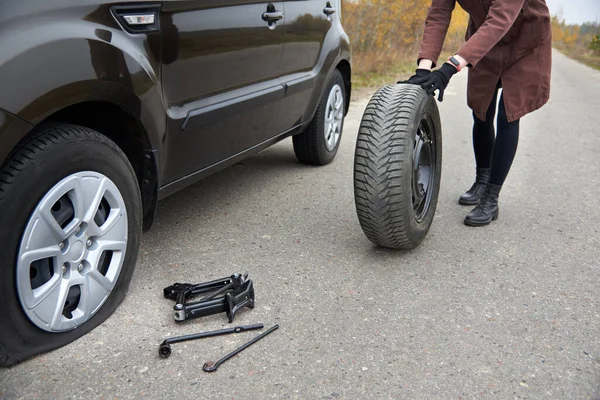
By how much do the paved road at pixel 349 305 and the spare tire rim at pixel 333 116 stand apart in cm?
43

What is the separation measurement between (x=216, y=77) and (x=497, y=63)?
1.70 meters

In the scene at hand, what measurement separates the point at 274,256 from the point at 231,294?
2.08 ft

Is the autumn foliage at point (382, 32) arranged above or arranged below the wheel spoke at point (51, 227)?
below

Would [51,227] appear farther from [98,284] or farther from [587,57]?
[587,57]

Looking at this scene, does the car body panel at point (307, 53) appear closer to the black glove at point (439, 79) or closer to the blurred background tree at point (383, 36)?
the black glove at point (439, 79)

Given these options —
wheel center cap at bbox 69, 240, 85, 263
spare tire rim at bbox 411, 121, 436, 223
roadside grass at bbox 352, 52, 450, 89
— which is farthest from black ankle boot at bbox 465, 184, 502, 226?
roadside grass at bbox 352, 52, 450, 89

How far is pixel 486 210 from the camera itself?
13.0 feet

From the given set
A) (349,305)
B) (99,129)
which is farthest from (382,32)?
(99,129)

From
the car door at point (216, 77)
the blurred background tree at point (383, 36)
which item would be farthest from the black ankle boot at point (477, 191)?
the blurred background tree at point (383, 36)

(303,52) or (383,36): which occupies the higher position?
(303,52)

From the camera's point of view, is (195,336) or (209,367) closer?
(209,367)

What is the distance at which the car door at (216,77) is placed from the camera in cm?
280

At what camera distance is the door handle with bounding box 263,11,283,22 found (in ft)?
11.6

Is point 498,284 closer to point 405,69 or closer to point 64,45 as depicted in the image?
point 64,45
